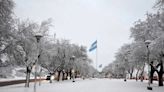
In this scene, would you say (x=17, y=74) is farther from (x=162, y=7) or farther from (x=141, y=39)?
(x=162, y=7)

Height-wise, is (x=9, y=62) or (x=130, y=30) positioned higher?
(x=130, y=30)

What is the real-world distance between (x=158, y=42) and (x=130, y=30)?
21.9 m

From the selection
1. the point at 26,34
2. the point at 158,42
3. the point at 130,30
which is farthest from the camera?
the point at 130,30

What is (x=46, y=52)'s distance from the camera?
42.4 meters

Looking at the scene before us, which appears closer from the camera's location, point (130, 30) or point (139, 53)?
point (139, 53)

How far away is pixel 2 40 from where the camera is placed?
2208cm

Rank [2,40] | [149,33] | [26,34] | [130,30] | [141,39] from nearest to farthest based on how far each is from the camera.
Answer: [2,40] → [26,34] → [149,33] → [141,39] → [130,30]

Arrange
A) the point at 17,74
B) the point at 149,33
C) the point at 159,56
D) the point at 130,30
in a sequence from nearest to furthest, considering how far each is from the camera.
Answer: the point at 159,56 → the point at 149,33 → the point at 130,30 → the point at 17,74

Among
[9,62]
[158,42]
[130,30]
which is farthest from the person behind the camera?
[130,30]

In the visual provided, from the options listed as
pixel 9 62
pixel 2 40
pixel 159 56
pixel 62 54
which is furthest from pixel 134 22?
pixel 2 40

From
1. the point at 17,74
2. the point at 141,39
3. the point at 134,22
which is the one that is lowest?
the point at 17,74

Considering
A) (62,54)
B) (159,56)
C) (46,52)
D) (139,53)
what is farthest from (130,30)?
(62,54)

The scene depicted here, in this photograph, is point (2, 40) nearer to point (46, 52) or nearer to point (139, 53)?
point (46, 52)

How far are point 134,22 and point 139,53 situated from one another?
289 inches
